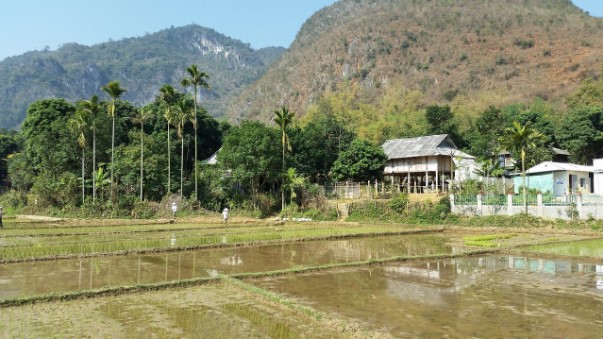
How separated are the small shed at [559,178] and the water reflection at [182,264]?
16.6 metres

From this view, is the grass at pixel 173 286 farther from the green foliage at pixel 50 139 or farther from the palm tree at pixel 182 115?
the green foliage at pixel 50 139

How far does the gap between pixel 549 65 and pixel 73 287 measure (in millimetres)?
92095

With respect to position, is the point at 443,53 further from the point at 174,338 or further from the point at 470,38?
the point at 174,338

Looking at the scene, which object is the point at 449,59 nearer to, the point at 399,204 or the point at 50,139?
the point at 399,204

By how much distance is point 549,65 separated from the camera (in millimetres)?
84500

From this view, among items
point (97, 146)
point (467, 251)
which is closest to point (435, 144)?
point (467, 251)

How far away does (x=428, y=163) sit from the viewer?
43750 mm

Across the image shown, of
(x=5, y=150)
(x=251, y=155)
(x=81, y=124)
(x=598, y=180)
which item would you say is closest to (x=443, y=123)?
(x=598, y=180)

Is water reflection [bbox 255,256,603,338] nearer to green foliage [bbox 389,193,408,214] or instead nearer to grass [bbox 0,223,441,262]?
grass [bbox 0,223,441,262]

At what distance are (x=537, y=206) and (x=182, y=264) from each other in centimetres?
2317

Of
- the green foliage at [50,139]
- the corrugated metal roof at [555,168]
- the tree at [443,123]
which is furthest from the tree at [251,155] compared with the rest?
the tree at [443,123]

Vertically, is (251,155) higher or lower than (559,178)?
higher

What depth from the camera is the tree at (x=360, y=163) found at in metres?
42.9

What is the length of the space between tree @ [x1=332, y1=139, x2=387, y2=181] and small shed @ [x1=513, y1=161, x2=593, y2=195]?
12.5 meters
